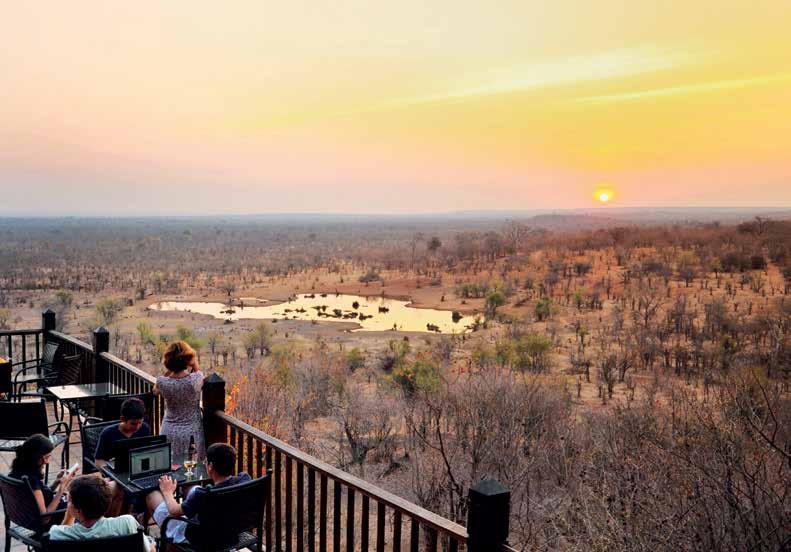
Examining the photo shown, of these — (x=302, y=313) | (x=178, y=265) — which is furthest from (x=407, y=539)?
(x=178, y=265)

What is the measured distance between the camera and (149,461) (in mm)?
5137

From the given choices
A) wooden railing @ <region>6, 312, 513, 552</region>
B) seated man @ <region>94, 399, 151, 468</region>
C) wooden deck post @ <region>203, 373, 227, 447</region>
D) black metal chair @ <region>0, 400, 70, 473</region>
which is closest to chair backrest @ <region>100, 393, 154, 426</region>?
wooden railing @ <region>6, 312, 513, 552</region>

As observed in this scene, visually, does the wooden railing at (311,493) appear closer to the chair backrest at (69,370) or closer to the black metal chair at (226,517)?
the chair backrest at (69,370)

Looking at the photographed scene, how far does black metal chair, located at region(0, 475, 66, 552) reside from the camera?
4.57 meters

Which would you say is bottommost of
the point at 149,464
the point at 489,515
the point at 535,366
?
the point at 535,366

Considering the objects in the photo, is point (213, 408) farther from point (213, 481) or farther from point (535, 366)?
point (535, 366)

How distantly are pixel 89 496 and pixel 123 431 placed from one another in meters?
1.80

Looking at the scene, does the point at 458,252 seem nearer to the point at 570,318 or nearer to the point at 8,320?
the point at 570,318

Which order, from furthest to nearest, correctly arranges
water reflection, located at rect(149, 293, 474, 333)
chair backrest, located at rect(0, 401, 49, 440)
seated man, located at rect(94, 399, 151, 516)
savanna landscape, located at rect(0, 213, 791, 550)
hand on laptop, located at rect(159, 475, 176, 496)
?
water reflection, located at rect(149, 293, 474, 333) < savanna landscape, located at rect(0, 213, 791, 550) < chair backrest, located at rect(0, 401, 49, 440) < seated man, located at rect(94, 399, 151, 516) < hand on laptop, located at rect(159, 475, 176, 496)

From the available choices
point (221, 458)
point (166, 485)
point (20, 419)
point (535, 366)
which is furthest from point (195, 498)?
point (535, 366)

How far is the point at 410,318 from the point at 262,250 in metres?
61.8

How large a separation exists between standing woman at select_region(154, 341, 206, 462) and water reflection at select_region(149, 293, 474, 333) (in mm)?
27812

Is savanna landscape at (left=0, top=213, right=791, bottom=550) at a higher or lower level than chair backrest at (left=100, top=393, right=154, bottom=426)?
lower

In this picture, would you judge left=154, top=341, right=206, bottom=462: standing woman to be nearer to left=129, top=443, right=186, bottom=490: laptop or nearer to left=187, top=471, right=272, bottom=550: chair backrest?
left=129, top=443, right=186, bottom=490: laptop
